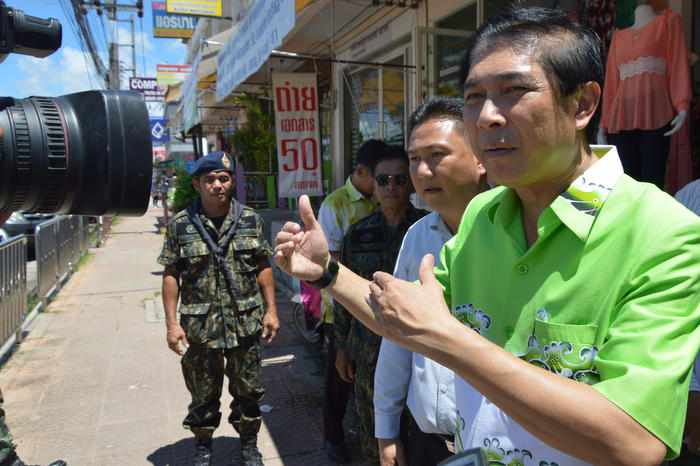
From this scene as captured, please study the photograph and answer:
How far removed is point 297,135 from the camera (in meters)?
6.23

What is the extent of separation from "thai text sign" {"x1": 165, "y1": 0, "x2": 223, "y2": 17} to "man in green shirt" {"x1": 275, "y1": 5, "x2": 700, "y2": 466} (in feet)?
39.0

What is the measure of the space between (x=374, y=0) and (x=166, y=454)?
155 inches

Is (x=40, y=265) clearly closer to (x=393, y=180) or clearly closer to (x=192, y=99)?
(x=192, y=99)

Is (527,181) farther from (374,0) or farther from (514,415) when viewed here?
(374,0)

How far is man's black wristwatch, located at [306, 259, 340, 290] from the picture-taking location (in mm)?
1332

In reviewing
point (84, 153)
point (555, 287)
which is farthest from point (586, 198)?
point (84, 153)

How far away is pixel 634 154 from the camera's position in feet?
9.04

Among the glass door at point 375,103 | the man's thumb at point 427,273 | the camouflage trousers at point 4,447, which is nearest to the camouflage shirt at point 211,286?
the camouflage trousers at point 4,447

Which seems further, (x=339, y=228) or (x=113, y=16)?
(x=113, y=16)

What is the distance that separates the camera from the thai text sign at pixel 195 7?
455 inches

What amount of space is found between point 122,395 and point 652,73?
427cm

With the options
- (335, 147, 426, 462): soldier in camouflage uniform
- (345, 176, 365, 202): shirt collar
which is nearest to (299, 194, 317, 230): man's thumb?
(335, 147, 426, 462): soldier in camouflage uniform

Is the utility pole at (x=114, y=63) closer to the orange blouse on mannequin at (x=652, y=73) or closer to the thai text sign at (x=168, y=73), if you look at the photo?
the thai text sign at (x=168, y=73)

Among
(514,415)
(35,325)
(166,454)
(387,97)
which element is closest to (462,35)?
(387,97)
